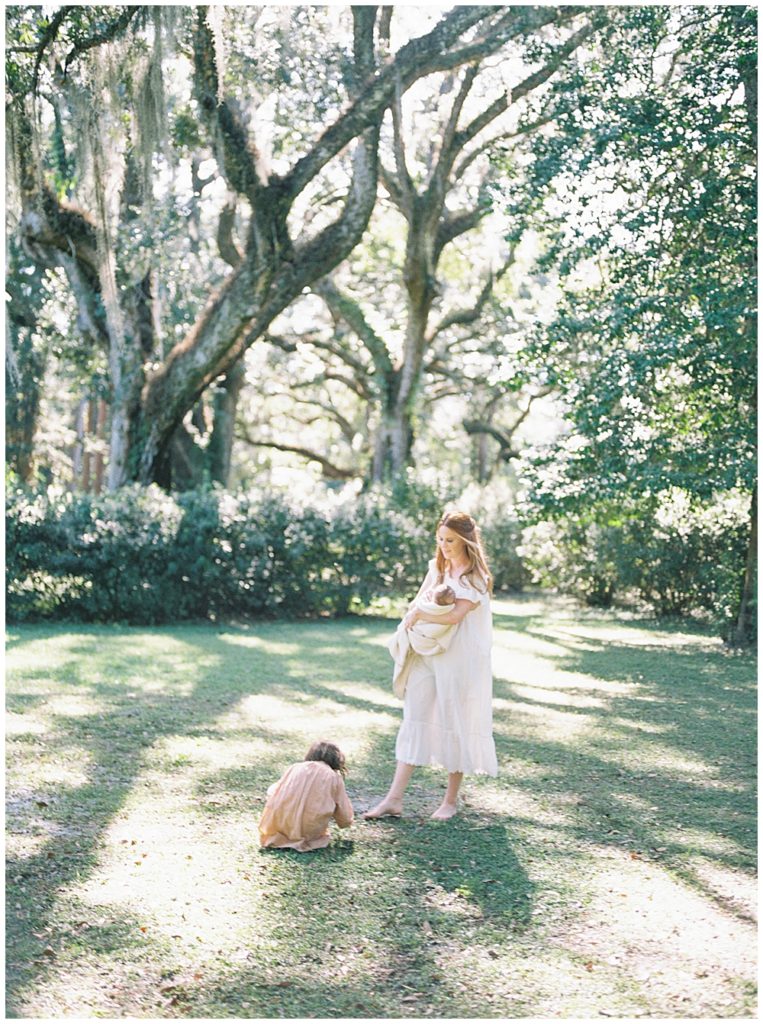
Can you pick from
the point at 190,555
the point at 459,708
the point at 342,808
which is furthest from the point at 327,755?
the point at 190,555

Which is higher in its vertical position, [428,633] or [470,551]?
[470,551]

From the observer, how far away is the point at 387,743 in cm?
741

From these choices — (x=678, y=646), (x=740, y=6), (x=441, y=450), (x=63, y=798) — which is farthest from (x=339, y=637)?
(x=441, y=450)

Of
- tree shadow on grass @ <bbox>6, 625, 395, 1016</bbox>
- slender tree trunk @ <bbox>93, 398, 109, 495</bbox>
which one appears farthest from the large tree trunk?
slender tree trunk @ <bbox>93, 398, 109, 495</bbox>

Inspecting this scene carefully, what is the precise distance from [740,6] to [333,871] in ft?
29.3

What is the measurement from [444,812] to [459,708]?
1.94 feet

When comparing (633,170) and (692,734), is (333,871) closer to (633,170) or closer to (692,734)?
(692,734)

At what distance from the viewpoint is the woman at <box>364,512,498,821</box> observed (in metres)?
5.50

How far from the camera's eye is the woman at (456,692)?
18.0ft

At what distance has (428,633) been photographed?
18.1ft

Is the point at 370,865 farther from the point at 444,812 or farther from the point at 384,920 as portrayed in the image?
the point at 444,812

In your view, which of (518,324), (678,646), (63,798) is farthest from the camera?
(518,324)

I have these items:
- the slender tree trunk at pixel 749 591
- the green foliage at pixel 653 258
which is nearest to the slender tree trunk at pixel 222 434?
the green foliage at pixel 653 258

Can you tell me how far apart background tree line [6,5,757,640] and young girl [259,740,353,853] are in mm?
4551
